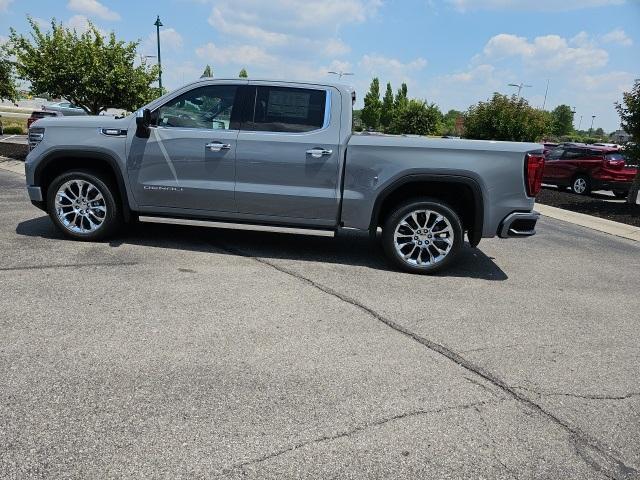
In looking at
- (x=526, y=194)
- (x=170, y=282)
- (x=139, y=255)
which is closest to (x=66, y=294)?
(x=170, y=282)

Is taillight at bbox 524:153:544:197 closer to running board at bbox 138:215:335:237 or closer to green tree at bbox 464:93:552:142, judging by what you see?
running board at bbox 138:215:335:237

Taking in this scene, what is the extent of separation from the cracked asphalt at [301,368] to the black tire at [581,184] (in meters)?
11.9

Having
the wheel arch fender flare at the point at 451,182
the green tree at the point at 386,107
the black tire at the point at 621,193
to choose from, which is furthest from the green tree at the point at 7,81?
the green tree at the point at 386,107

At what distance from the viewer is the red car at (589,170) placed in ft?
53.4

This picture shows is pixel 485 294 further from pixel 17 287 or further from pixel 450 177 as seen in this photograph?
pixel 17 287

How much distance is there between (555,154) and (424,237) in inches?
585

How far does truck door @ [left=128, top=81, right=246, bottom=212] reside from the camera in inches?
234

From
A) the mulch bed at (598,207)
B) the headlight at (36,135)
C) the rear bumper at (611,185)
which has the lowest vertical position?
the mulch bed at (598,207)

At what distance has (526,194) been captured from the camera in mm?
5719

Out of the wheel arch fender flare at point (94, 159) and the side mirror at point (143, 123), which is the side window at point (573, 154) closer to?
the side mirror at point (143, 123)

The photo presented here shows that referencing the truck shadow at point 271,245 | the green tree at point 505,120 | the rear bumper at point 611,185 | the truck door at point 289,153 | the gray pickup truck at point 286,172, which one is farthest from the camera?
the green tree at point 505,120

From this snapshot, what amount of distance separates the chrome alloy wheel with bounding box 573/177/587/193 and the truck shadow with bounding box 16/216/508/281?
11.5 m

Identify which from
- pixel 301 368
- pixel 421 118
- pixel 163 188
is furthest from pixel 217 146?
pixel 421 118

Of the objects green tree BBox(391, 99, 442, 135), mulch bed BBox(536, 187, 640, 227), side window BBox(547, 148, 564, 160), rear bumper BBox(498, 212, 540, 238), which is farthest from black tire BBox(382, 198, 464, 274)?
green tree BBox(391, 99, 442, 135)
